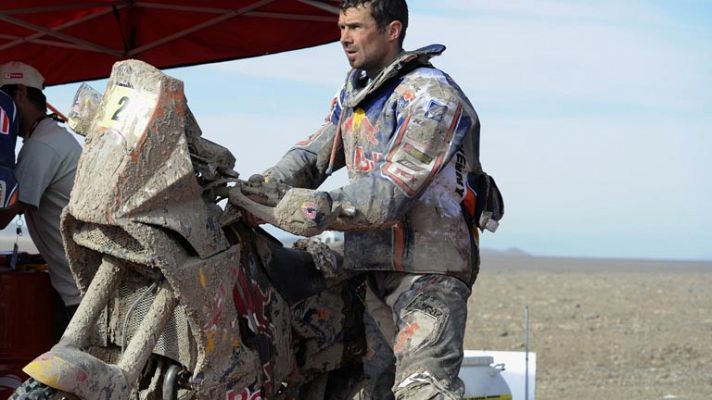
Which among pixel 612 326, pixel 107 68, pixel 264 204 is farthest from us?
pixel 612 326

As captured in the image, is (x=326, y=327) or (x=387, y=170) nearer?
(x=387, y=170)

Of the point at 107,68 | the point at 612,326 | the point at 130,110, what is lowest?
the point at 612,326

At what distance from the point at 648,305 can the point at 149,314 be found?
80.7 ft

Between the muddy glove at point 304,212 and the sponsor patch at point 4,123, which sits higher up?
the sponsor patch at point 4,123

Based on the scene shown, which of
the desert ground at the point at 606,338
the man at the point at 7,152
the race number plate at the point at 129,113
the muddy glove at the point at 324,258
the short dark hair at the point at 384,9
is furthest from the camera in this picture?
the desert ground at the point at 606,338

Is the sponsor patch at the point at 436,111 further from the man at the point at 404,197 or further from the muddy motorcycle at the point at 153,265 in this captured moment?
the muddy motorcycle at the point at 153,265

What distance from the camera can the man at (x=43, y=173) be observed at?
19.5ft

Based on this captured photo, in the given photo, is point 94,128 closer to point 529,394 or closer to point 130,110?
point 130,110

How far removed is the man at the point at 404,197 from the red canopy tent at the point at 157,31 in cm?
339

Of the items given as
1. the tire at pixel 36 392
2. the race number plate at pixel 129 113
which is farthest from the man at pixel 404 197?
the tire at pixel 36 392

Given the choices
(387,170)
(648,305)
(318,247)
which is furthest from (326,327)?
(648,305)

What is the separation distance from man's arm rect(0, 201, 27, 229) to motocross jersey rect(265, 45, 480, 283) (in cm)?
138

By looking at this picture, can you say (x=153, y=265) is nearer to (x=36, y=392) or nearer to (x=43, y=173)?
(x=36, y=392)

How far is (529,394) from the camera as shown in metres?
7.93
